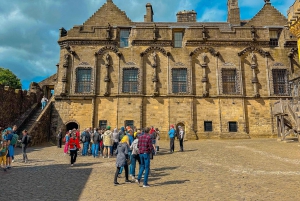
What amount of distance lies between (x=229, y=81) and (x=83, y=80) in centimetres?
1537

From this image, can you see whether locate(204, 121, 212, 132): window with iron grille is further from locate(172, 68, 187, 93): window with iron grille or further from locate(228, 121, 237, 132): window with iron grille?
locate(172, 68, 187, 93): window with iron grille

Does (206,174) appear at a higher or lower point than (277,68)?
lower

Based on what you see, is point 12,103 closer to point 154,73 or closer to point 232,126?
point 154,73

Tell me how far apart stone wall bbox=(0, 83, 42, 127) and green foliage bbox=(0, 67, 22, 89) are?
20.4 m

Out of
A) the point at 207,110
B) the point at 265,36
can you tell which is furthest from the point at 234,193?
the point at 265,36

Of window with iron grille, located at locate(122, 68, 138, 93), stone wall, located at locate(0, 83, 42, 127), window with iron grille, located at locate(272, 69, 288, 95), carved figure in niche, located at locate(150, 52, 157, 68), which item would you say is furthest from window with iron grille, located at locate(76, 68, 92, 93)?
window with iron grille, located at locate(272, 69, 288, 95)

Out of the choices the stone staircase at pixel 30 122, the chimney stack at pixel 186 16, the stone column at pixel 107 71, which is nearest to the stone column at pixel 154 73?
the stone column at pixel 107 71

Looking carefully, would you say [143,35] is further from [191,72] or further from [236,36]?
[236,36]

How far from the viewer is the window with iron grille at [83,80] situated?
22.1 metres

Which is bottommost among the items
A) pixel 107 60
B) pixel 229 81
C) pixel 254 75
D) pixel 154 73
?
pixel 229 81

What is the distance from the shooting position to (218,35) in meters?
22.8

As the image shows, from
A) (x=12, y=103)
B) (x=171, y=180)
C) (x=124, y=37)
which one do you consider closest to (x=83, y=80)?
(x=124, y=37)

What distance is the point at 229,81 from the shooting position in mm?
22328

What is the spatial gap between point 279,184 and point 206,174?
2459 mm
